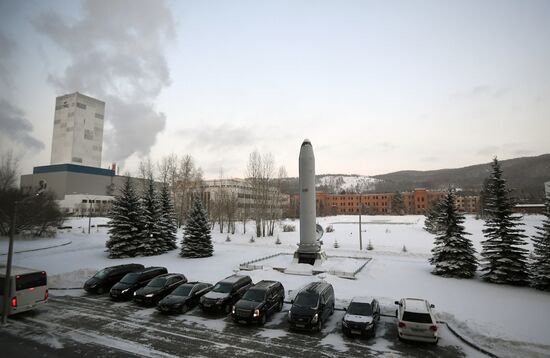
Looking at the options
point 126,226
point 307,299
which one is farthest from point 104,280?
point 126,226

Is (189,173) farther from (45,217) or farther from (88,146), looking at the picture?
(88,146)

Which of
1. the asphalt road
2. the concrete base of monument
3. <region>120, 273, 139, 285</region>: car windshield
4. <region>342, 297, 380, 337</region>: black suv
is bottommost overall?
the asphalt road

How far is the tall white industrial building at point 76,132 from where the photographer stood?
11900 centimetres

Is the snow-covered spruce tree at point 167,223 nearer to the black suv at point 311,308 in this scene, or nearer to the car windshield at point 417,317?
the black suv at point 311,308

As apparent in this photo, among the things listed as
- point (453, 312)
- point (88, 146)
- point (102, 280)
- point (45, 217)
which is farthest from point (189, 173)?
point (88, 146)

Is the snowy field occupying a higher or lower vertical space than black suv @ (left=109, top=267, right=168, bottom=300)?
lower

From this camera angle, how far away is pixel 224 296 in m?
15.0

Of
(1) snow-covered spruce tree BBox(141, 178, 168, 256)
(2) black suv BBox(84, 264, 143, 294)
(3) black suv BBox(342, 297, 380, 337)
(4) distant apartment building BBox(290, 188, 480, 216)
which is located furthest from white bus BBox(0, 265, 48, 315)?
(4) distant apartment building BBox(290, 188, 480, 216)

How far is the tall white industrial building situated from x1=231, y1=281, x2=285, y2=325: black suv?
12680 centimetres

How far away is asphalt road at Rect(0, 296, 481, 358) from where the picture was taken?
10.7m

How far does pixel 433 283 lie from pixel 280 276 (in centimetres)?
1016

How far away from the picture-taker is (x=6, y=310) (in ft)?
42.9

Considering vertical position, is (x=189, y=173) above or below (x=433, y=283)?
above

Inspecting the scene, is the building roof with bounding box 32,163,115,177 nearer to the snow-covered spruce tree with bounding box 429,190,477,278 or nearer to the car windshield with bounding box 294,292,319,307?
the snow-covered spruce tree with bounding box 429,190,477,278
